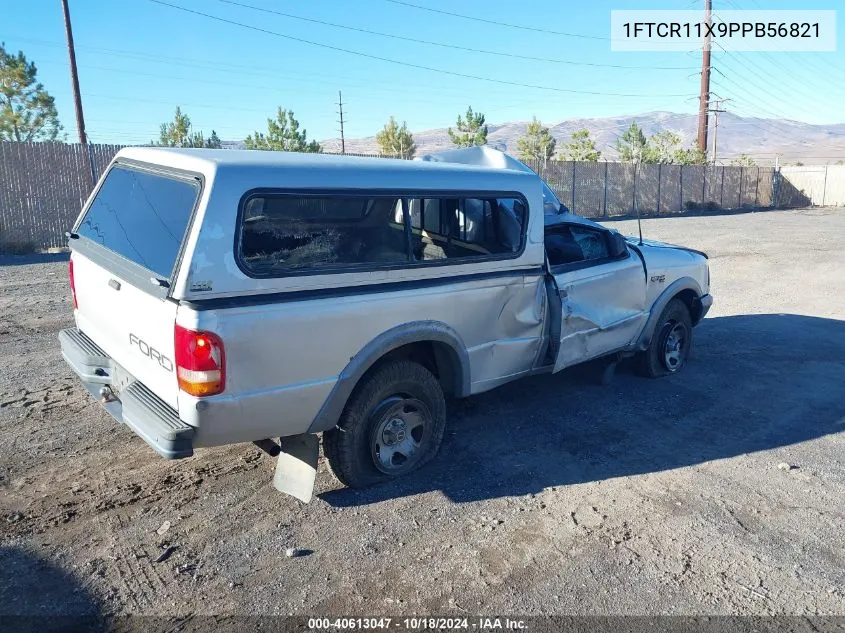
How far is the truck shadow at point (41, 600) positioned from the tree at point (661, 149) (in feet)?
184

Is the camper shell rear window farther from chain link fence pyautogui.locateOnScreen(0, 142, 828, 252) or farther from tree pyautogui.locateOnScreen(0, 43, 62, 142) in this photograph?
tree pyautogui.locateOnScreen(0, 43, 62, 142)

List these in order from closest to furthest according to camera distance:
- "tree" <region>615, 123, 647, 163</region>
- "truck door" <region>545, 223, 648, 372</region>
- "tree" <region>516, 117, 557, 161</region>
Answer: "truck door" <region>545, 223, 648, 372</region> → "tree" <region>516, 117, 557, 161</region> → "tree" <region>615, 123, 647, 163</region>

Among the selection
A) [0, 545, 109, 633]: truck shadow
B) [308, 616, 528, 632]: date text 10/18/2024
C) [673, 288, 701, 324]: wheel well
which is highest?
[673, 288, 701, 324]: wheel well

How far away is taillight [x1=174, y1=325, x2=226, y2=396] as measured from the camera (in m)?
3.11

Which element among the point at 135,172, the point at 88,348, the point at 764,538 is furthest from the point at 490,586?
the point at 135,172

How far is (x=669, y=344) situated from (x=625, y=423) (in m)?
1.53

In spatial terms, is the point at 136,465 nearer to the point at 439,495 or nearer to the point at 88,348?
the point at 88,348

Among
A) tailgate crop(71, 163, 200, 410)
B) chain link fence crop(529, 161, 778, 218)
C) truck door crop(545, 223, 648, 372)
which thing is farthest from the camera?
chain link fence crop(529, 161, 778, 218)

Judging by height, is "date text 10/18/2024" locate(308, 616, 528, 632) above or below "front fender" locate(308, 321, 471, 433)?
below

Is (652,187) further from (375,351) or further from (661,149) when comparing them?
(661,149)

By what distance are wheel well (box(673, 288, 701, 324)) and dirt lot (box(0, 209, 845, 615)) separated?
872mm

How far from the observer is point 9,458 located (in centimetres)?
428

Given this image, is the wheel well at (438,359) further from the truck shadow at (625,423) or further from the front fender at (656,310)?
the front fender at (656,310)

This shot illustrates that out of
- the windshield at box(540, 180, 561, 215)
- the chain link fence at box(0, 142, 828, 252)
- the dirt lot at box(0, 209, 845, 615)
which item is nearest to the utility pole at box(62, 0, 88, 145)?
the chain link fence at box(0, 142, 828, 252)
